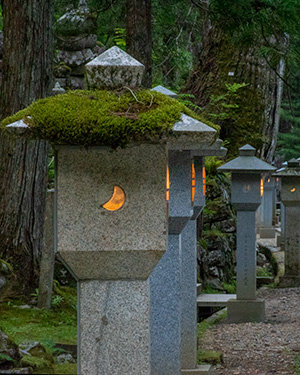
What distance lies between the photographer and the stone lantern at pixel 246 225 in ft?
43.2

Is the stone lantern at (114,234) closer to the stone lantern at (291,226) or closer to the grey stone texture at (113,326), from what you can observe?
the grey stone texture at (113,326)

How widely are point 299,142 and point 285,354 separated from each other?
97.0 ft

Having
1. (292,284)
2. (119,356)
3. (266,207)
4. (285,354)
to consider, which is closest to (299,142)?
(266,207)

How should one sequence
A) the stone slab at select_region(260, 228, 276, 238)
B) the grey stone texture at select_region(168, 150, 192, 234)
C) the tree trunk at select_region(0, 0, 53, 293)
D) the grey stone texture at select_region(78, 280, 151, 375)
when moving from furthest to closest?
1. the stone slab at select_region(260, 228, 276, 238)
2. the tree trunk at select_region(0, 0, 53, 293)
3. the grey stone texture at select_region(168, 150, 192, 234)
4. the grey stone texture at select_region(78, 280, 151, 375)

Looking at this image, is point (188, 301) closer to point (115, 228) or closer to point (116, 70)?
point (115, 228)

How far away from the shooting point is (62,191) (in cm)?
507

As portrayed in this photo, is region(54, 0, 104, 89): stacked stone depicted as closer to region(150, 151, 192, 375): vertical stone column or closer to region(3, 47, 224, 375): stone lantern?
region(150, 151, 192, 375): vertical stone column

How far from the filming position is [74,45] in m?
19.5

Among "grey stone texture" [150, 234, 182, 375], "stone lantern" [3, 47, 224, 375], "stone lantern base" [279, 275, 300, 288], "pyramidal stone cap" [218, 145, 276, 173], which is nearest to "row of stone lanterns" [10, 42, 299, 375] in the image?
"stone lantern" [3, 47, 224, 375]

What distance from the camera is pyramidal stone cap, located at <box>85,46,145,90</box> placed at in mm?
5324

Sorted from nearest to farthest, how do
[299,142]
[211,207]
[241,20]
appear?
[241,20]
[211,207]
[299,142]

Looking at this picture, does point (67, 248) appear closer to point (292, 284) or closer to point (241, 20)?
point (241, 20)

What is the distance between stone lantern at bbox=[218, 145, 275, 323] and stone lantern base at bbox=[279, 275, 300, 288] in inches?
176

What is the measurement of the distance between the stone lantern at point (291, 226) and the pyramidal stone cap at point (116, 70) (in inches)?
514
